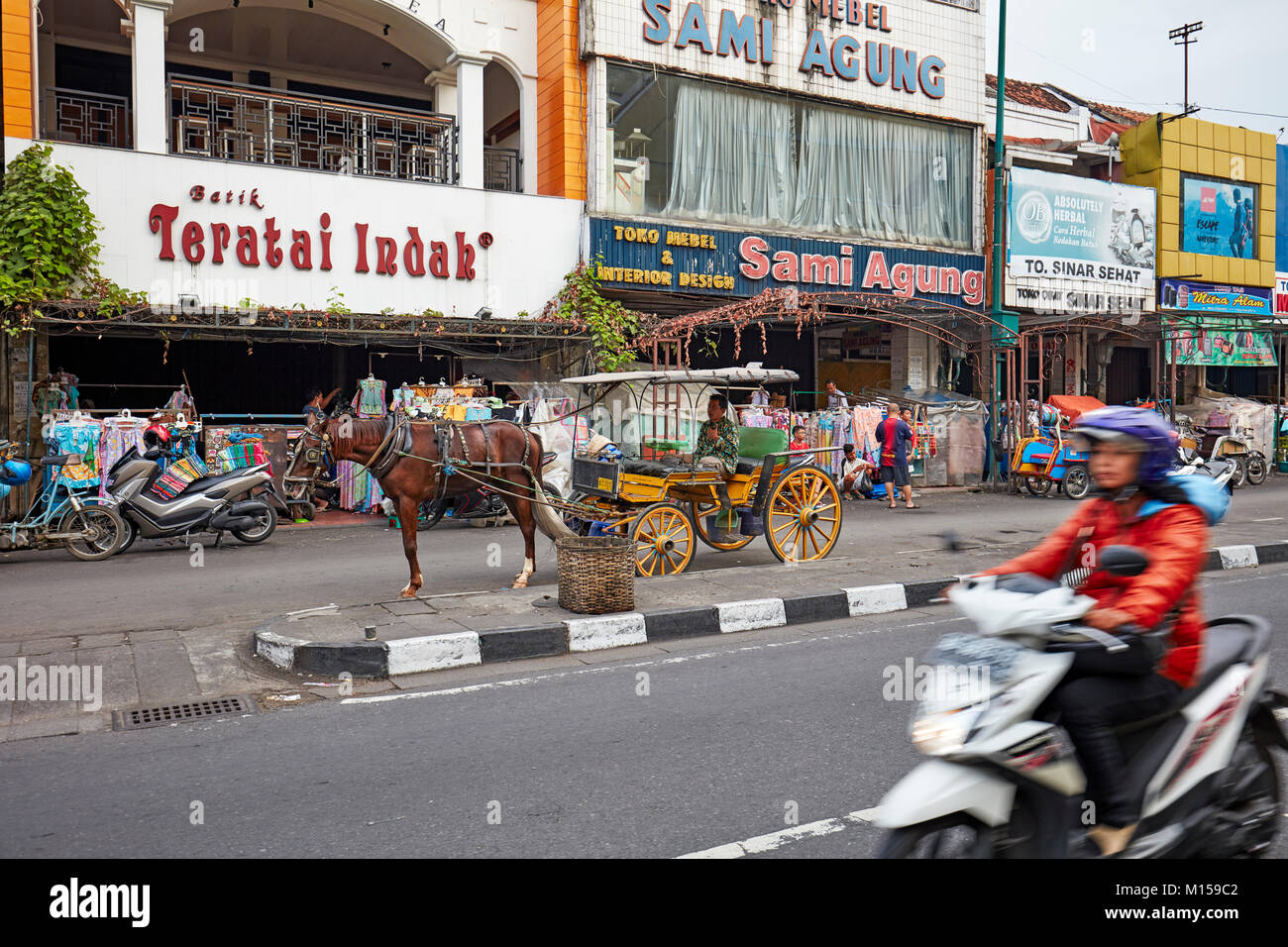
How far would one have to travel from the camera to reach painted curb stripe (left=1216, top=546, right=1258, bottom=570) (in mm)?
10609

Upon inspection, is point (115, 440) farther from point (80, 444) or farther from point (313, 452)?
point (313, 452)

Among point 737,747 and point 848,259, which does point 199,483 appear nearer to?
point 737,747

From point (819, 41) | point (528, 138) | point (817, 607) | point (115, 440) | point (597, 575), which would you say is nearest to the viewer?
point (597, 575)

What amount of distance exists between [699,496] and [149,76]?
1021 centimetres

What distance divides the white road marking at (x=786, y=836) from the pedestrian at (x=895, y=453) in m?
12.6

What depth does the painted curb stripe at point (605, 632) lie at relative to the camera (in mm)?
7207

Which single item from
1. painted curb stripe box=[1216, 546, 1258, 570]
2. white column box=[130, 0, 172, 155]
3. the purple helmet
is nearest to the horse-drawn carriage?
painted curb stripe box=[1216, 546, 1258, 570]

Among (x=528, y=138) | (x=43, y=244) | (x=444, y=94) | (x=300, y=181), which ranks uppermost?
(x=444, y=94)

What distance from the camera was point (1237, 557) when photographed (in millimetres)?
10742

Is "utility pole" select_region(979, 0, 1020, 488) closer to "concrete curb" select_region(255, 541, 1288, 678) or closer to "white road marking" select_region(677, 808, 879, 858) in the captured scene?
"concrete curb" select_region(255, 541, 1288, 678)

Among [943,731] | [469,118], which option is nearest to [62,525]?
[469,118]
